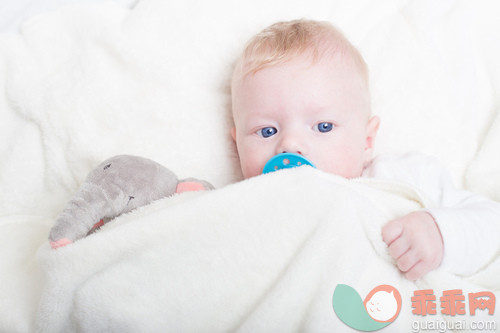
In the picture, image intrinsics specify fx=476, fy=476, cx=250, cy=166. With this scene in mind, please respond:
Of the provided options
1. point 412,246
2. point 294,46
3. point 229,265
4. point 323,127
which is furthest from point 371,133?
point 229,265

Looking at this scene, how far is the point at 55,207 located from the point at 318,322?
2.83 ft

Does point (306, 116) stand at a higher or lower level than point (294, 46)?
lower

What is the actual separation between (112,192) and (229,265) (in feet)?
1.03

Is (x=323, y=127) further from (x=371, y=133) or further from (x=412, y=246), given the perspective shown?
(x=412, y=246)

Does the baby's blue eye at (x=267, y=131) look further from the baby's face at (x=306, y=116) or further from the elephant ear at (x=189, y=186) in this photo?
the elephant ear at (x=189, y=186)

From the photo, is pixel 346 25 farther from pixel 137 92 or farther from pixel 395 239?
pixel 395 239

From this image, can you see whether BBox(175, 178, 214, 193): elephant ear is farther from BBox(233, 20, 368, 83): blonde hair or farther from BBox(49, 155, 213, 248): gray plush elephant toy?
BBox(233, 20, 368, 83): blonde hair

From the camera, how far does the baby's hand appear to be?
2.93ft

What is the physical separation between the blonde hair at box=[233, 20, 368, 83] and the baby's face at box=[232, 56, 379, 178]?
2 cm

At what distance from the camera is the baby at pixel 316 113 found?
3.67 feet

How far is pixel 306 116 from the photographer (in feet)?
3.69

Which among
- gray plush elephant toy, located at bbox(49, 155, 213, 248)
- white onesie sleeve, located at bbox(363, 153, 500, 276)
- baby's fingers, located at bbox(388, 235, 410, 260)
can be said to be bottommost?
white onesie sleeve, located at bbox(363, 153, 500, 276)

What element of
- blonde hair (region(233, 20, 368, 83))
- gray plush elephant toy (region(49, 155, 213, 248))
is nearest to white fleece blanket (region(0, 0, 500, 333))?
gray plush elephant toy (region(49, 155, 213, 248))

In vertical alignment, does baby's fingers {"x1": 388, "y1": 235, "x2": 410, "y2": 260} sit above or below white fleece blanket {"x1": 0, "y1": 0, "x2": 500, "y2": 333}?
below
